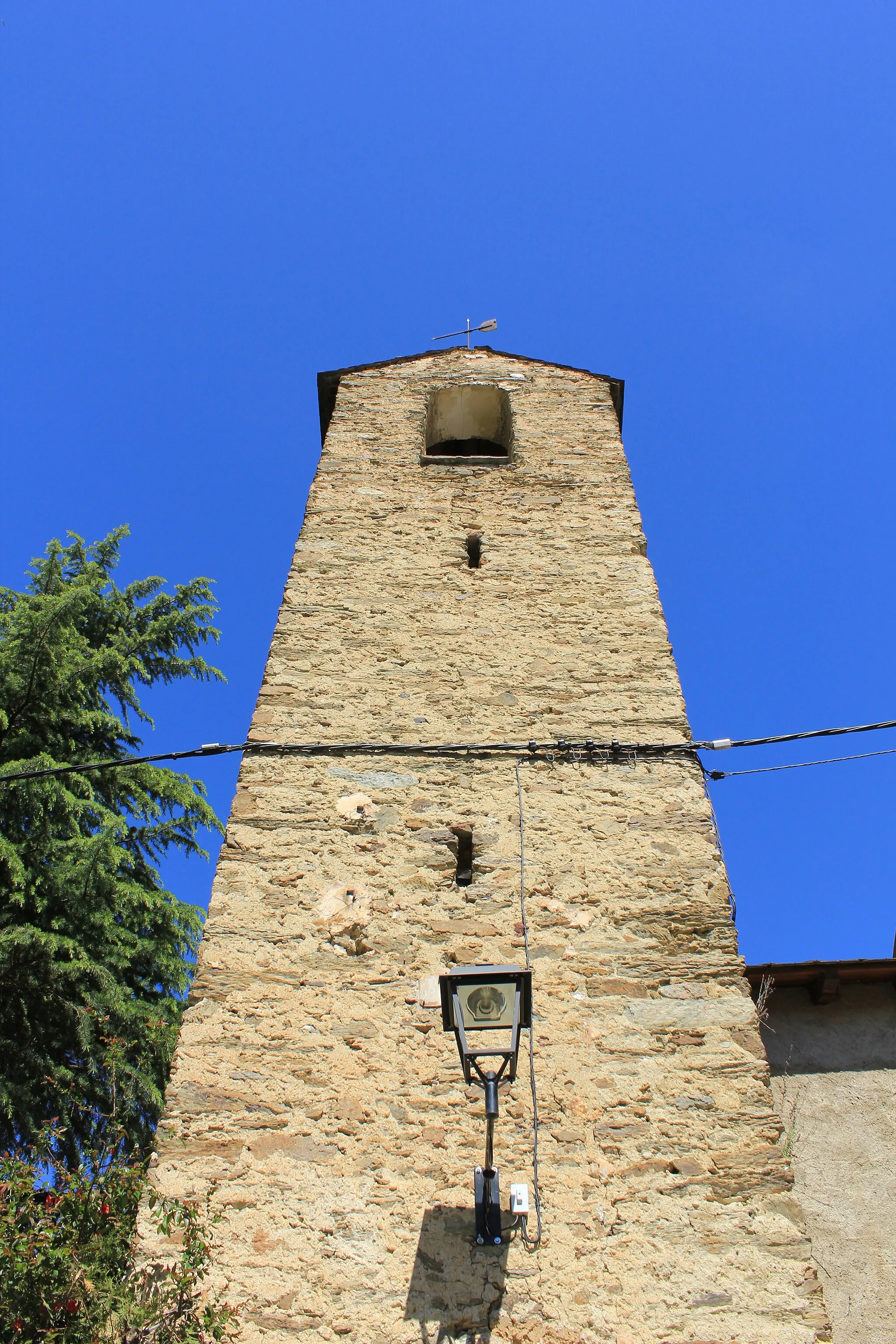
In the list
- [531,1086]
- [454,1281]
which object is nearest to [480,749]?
[531,1086]

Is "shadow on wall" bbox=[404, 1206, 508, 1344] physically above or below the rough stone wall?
below

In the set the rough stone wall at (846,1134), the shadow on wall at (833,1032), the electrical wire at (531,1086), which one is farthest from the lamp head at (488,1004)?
the shadow on wall at (833,1032)

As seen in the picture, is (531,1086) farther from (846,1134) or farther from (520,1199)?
(846,1134)

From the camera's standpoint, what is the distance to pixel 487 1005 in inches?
135

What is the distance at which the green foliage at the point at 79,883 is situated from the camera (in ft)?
20.5

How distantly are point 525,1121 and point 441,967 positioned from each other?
0.74 m

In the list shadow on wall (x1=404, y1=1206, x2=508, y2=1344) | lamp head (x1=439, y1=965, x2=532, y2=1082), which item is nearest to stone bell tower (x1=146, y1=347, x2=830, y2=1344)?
shadow on wall (x1=404, y1=1206, x2=508, y2=1344)

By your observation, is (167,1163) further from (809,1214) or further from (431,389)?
(431,389)

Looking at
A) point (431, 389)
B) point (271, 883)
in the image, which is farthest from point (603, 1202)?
point (431, 389)

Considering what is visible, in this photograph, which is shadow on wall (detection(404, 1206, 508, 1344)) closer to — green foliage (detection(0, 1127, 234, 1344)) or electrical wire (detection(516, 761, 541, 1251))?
electrical wire (detection(516, 761, 541, 1251))

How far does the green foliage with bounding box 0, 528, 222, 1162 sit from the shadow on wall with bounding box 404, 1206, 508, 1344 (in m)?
2.00

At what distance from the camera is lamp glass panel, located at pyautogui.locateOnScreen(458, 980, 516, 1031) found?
3.40m

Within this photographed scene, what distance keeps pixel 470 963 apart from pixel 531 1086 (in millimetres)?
606

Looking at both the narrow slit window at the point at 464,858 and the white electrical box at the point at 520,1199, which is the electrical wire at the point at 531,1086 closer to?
the white electrical box at the point at 520,1199
